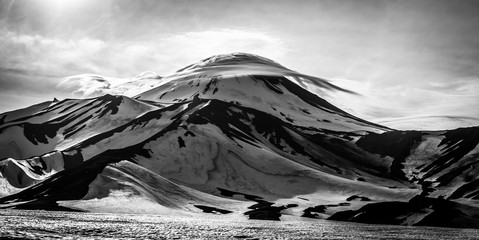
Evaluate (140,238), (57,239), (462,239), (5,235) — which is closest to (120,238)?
(140,238)

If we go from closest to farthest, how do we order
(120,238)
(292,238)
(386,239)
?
(120,238) < (292,238) < (386,239)

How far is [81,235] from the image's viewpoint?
122 meters

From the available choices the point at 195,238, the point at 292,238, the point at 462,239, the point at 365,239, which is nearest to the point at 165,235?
the point at 195,238

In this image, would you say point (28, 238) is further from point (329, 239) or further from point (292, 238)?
point (329, 239)

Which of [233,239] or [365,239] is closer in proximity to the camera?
[233,239]

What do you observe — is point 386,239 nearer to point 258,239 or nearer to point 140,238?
point 258,239

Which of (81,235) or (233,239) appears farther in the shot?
(233,239)

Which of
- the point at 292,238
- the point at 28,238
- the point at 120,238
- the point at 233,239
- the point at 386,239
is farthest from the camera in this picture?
the point at 386,239

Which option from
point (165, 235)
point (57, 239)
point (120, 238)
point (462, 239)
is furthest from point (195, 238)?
point (462, 239)

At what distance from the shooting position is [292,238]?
141 metres

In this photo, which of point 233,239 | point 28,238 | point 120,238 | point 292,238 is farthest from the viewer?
point 292,238

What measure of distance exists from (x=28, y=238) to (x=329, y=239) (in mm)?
73275

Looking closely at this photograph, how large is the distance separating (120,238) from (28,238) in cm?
1937

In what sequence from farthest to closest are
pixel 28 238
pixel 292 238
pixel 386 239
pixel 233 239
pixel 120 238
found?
pixel 386 239 < pixel 292 238 < pixel 233 239 < pixel 120 238 < pixel 28 238
